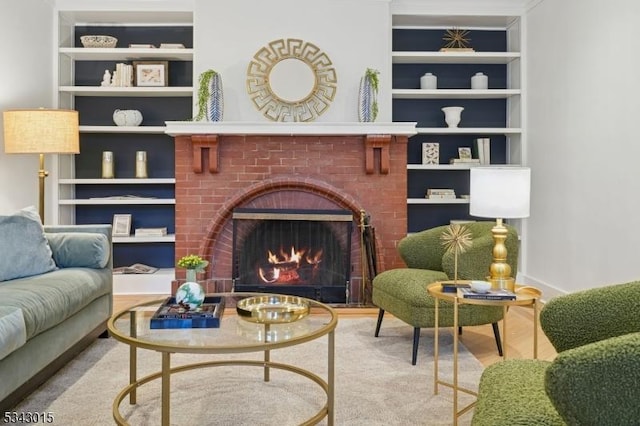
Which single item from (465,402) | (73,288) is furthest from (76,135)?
(465,402)

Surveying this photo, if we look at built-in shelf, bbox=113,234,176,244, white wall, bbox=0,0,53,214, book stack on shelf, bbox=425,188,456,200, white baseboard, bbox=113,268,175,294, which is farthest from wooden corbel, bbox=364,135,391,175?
white wall, bbox=0,0,53,214

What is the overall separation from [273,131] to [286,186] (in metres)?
0.49

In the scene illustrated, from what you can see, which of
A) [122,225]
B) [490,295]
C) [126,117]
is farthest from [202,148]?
[490,295]

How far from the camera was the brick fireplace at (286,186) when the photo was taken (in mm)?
4805

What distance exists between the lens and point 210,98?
4.70m

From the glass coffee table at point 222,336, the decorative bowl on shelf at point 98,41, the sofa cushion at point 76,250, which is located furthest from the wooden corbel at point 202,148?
the glass coffee table at point 222,336

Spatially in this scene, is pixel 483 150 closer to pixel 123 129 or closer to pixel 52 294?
pixel 123 129

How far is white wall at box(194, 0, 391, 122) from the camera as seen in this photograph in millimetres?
4855

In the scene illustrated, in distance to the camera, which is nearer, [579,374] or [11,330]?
[579,374]

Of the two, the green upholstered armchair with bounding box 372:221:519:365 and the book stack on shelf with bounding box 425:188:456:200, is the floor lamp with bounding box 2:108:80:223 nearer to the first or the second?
the green upholstered armchair with bounding box 372:221:519:365

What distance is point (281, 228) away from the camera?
4.83 m

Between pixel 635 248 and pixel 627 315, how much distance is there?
213 centimetres

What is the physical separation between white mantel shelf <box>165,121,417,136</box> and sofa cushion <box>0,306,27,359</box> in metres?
2.65

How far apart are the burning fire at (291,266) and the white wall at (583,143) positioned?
1945mm
